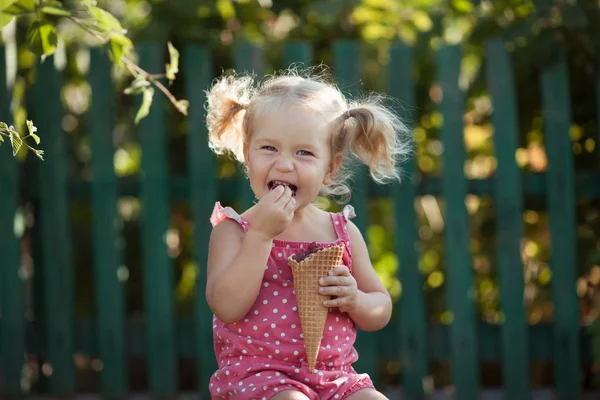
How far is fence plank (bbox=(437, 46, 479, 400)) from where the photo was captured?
4.48 meters

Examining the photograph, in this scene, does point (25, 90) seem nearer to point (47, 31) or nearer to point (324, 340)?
point (47, 31)

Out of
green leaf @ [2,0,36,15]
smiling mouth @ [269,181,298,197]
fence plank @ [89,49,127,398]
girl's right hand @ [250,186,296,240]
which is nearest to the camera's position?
girl's right hand @ [250,186,296,240]

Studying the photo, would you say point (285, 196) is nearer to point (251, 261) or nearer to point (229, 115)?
point (251, 261)

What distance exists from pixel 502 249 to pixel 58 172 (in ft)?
7.43

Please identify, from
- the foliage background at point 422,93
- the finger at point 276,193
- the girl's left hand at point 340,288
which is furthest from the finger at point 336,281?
the foliage background at point 422,93

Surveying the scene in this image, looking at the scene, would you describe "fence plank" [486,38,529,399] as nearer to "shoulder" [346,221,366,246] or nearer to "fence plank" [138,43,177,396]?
"fence plank" [138,43,177,396]

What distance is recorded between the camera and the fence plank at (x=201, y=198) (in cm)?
451

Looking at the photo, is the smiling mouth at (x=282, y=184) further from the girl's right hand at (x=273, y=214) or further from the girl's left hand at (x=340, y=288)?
the girl's left hand at (x=340, y=288)

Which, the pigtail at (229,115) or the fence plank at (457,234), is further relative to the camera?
the fence plank at (457,234)

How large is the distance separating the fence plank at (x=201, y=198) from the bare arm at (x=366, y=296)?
6.74 feet

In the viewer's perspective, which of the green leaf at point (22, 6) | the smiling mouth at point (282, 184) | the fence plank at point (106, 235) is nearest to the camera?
the smiling mouth at point (282, 184)

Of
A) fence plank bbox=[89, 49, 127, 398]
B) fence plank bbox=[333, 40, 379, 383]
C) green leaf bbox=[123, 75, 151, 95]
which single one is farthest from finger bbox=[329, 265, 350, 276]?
fence plank bbox=[89, 49, 127, 398]

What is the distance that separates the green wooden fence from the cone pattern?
2.25 meters

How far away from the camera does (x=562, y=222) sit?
452 centimetres
